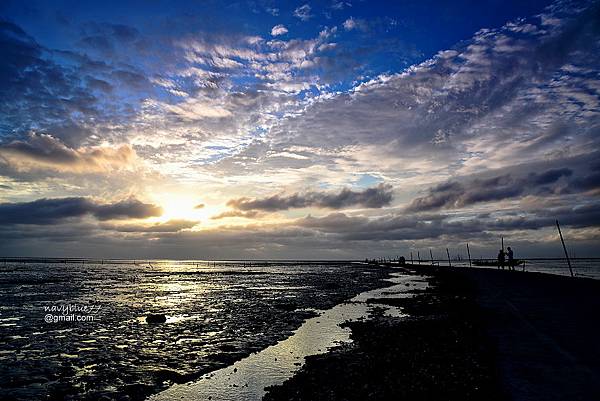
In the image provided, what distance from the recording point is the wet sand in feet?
33.1

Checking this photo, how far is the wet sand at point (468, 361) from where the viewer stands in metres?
10.1

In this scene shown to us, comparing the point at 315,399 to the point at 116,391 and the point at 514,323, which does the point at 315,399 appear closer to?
the point at 116,391

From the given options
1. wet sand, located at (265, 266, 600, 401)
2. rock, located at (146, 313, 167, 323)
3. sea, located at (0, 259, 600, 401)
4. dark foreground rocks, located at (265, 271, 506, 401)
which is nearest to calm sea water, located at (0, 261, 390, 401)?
sea, located at (0, 259, 600, 401)

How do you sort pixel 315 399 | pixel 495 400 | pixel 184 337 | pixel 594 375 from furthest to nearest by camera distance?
pixel 184 337 → pixel 315 399 → pixel 594 375 → pixel 495 400

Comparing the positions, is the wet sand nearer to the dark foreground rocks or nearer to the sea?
the dark foreground rocks

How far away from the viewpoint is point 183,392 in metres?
12.6

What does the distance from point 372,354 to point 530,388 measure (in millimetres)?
6975

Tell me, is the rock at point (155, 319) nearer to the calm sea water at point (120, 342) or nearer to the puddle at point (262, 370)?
the calm sea water at point (120, 342)

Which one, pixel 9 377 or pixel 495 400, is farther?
pixel 9 377

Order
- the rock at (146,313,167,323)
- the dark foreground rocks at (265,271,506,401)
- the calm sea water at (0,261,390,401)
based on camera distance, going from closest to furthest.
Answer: the dark foreground rocks at (265,271,506,401) → the calm sea water at (0,261,390,401) → the rock at (146,313,167,323)

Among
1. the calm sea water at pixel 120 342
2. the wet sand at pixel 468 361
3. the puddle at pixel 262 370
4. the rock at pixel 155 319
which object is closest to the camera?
the wet sand at pixel 468 361

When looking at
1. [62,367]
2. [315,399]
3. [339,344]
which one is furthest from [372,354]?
[62,367]

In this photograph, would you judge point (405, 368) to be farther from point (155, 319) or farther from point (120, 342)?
point (155, 319)

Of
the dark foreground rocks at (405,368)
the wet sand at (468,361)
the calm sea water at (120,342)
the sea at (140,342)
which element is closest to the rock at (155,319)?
the sea at (140,342)
